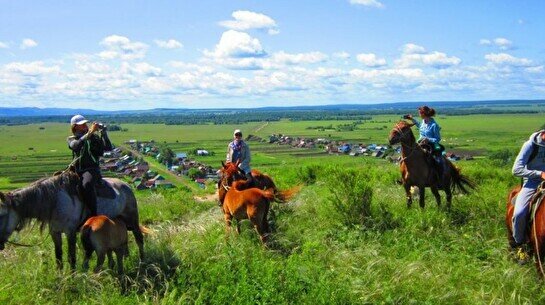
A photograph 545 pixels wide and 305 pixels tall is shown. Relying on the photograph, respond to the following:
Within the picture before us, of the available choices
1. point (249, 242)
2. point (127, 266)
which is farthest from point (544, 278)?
point (127, 266)

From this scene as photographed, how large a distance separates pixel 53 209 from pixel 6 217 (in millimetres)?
613

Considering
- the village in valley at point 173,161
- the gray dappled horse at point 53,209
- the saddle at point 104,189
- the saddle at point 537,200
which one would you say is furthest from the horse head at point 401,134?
the village in valley at point 173,161

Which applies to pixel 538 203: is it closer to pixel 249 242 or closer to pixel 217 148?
pixel 249 242

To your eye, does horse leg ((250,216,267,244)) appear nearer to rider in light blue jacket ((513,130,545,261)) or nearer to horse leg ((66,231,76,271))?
horse leg ((66,231,76,271))

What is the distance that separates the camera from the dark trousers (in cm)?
735

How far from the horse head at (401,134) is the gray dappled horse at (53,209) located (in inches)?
218

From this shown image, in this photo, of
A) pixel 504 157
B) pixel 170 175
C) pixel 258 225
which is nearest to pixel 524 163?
pixel 258 225

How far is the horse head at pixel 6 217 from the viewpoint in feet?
21.3

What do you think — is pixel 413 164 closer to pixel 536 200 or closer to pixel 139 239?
pixel 536 200

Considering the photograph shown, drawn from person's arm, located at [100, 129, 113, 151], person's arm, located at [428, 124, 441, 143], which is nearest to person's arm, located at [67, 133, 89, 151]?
person's arm, located at [100, 129, 113, 151]

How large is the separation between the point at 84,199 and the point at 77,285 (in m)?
1.69

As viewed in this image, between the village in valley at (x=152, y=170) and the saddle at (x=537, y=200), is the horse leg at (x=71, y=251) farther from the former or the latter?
the village in valley at (x=152, y=170)

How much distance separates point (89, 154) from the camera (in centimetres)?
744

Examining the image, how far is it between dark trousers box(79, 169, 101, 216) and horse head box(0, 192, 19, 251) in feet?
3.23
